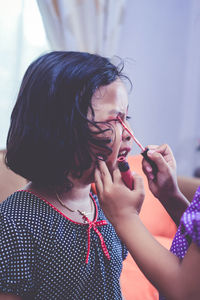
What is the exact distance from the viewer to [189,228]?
1.64ft

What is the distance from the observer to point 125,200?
21.8 inches

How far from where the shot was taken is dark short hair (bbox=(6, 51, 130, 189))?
709mm

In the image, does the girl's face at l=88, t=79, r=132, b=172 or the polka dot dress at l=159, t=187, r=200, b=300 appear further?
the girl's face at l=88, t=79, r=132, b=172

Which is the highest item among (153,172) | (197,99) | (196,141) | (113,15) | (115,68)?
(113,15)

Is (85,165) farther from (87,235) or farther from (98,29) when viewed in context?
(98,29)

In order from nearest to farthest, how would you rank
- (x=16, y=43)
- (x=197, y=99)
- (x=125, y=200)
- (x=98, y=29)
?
(x=125, y=200) < (x=16, y=43) < (x=98, y=29) < (x=197, y=99)

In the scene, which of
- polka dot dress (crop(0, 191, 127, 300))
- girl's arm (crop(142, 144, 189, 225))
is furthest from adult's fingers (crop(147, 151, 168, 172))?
polka dot dress (crop(0, 191, 127, 300))

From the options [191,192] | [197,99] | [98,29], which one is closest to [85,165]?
[191,192]

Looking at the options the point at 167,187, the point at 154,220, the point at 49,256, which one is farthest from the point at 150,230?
the point at 49,256

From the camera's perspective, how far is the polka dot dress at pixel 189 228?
48 centimetres

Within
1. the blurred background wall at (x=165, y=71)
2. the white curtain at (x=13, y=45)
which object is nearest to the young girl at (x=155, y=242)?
the white curtain at (x=13, y=45)

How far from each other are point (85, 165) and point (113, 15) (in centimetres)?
143

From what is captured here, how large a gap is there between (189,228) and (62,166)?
362mm

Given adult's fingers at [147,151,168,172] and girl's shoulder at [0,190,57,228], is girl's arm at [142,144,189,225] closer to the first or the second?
adult's fingers at [147,151,168,172]
